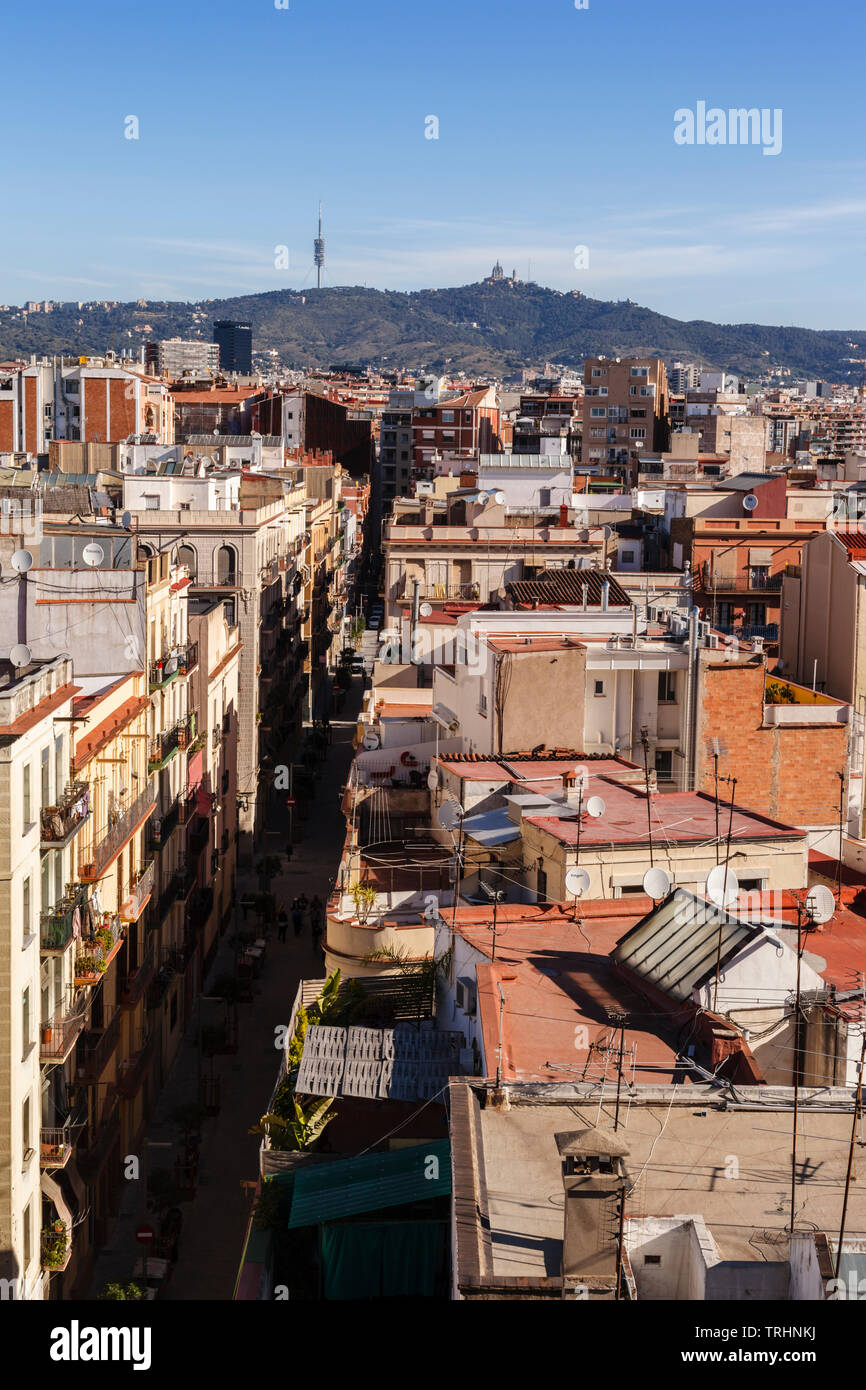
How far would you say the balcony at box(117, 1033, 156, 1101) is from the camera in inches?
1045

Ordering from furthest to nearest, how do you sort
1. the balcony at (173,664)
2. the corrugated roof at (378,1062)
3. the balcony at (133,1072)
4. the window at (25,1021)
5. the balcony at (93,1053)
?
the balcony at (173,664)
the balcony at (133,1072)
the balcony at (93,1053)
the window at (25,1021)
the corrugated roof at (378,1062)

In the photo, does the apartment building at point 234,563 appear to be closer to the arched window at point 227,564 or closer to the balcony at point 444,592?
the arched window at point 227,564

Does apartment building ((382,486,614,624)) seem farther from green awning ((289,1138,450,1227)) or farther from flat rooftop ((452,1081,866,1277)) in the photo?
flat rooftop ((452,1081,866,1277))

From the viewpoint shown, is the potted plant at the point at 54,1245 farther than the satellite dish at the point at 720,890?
Yes

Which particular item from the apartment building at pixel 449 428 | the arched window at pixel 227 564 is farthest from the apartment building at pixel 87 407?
the arched window at pixel 227 564

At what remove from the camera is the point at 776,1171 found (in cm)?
1292

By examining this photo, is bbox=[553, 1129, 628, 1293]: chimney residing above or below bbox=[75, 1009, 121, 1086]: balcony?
above

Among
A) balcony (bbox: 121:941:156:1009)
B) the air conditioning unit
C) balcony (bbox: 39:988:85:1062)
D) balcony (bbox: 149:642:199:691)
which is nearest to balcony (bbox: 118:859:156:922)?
balcony (bbox: 121:941:156:1009)

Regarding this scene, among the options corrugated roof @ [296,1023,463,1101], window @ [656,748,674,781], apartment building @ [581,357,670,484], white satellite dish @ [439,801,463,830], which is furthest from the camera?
apartment building @ [581,357,670,484]

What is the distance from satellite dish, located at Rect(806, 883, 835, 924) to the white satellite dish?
5.99 meters

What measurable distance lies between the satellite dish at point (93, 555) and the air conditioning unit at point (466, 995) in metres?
14.7

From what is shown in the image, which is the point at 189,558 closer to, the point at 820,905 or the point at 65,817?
the point at 65,817

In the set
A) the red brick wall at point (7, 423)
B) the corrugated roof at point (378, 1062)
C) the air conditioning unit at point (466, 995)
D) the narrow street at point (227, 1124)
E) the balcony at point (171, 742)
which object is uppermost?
the red brick wall at point (7, 423)

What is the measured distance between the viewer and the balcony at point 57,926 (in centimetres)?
2061
